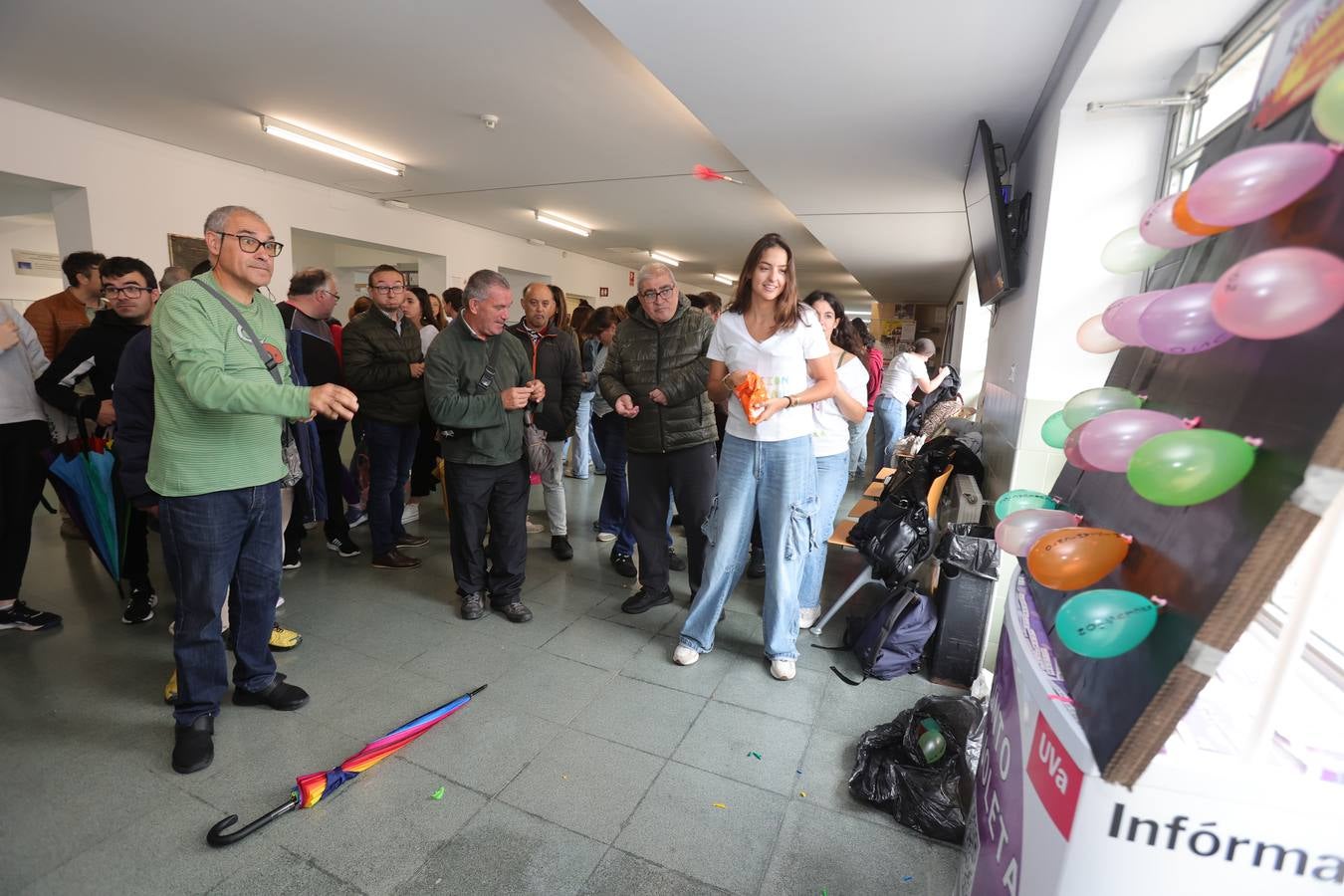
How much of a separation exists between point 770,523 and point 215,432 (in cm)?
191

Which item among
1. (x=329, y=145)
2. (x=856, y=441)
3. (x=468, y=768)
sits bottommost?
(x=468, y=768)

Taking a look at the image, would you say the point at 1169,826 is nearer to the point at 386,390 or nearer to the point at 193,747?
the point at 193,747

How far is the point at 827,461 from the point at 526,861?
2019 mm

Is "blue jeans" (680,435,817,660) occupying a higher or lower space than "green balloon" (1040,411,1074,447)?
lower

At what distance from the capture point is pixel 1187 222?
0.94 metres

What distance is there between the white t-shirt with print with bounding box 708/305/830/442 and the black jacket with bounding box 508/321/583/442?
1.40 metres

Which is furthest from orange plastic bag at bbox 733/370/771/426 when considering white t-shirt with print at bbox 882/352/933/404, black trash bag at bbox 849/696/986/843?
white t-shirt with print at bbox 882/352/933/404

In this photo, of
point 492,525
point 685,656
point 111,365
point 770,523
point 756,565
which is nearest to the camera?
point 770,523

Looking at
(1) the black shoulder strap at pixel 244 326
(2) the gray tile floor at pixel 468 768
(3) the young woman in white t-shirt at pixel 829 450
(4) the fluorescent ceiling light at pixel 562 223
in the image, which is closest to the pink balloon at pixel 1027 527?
(2) the gray tile floor at pixel 468 768

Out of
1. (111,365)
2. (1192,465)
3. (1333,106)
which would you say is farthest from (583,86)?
(1192,465)

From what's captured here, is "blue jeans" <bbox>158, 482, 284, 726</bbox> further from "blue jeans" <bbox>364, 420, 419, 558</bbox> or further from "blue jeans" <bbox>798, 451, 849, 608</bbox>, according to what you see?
"blue jeans" <bbox>798, 451, 849, 608</bbox>

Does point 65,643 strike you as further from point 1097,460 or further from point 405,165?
point 405,165

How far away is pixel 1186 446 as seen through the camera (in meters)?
0.80

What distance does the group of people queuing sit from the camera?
184 cm
